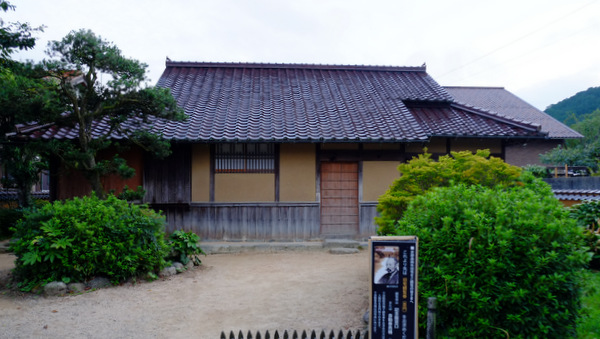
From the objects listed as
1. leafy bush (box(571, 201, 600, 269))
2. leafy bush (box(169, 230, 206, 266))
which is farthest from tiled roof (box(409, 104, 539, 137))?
leafy bush (box(169, 230, 206, 266))

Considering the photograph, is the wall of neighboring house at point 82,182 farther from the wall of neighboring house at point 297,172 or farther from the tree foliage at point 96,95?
the wall of neighboring house at point 297,172

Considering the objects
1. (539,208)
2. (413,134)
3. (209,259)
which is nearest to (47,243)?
(209,259)

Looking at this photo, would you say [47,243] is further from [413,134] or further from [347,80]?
[347,80]

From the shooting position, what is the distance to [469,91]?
30.2 m

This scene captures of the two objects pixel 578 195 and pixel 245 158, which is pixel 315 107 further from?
pixel 578 195

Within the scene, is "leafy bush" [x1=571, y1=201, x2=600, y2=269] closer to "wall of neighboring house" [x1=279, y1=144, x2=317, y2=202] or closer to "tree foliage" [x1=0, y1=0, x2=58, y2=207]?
"wall of neighboring house" [x1=279, y1=144, x2=317, y2=202]

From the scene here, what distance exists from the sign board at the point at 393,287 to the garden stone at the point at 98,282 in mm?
5302

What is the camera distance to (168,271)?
25.7 ft

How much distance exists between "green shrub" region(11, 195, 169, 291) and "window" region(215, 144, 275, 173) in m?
3.86

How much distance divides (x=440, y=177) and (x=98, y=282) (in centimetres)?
638

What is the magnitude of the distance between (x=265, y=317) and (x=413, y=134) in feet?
24.3

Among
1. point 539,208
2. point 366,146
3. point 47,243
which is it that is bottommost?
point 47,243

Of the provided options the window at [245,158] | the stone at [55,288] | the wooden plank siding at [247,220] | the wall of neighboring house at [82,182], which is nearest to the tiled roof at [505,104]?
the wooden plank siding at [247,220]

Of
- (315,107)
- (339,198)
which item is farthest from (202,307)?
(315,107)
